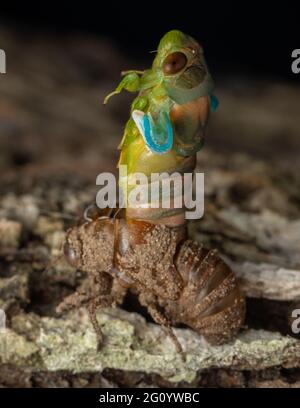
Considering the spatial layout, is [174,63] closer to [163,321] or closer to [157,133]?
[157,133]

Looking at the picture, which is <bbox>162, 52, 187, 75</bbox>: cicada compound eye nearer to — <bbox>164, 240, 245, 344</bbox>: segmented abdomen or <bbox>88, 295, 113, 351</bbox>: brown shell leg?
<bbox>164, 240, 245, 344</bbox>: segmented abdomen

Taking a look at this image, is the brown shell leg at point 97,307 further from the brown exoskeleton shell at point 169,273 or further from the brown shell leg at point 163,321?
the brown shell leg at point 163,321

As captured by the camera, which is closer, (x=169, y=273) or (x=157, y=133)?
(x=157, y=133)

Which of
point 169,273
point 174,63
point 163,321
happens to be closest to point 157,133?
point 174,63

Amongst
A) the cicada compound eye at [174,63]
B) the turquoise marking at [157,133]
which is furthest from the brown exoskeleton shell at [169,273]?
the cicada compound eye at [174,63]

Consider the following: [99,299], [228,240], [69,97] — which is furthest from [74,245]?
[69,97]

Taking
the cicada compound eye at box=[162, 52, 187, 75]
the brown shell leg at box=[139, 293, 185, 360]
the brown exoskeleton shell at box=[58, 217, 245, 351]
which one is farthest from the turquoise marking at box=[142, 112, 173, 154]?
the brown shell leg at box=[139, 293, 185, 360]

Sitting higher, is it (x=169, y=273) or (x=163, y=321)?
(x=169, y=273)
